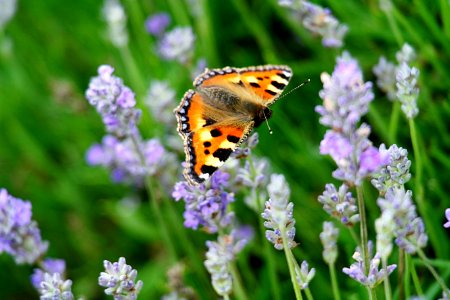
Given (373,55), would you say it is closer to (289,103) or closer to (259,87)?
(289,103)

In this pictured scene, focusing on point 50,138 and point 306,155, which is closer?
point 306,155

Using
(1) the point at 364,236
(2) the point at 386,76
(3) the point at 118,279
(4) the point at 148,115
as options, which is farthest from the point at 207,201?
(4) the point at 148,115

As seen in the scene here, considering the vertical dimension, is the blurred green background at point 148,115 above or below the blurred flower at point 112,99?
above

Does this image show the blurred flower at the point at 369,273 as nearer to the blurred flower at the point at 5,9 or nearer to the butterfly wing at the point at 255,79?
the butterfly wing at the point at 255,79

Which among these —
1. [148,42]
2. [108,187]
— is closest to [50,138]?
[108,187]

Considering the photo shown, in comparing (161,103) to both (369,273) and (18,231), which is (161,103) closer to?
(18,231)

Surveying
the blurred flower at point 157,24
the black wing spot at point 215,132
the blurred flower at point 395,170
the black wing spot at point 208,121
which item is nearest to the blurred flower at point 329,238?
the blurred flower at point 395,170
